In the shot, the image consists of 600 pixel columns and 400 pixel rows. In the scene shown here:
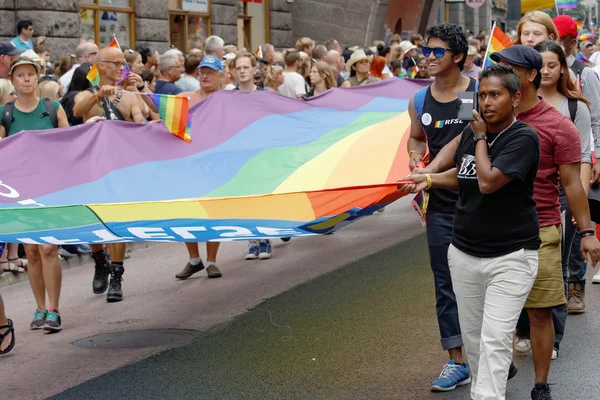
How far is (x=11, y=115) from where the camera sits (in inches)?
343

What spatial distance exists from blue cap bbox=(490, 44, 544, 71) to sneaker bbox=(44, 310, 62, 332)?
419cm

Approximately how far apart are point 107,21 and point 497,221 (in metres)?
16.0

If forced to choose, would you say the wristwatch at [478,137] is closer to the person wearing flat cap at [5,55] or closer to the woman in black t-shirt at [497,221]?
A: the woman in black t-shirt at [497,221]

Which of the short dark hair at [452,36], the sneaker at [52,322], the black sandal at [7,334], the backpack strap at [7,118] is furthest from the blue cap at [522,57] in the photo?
the backpack strap at [7,118]

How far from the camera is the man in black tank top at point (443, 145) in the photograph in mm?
6312

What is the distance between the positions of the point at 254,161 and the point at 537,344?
3.82 metres

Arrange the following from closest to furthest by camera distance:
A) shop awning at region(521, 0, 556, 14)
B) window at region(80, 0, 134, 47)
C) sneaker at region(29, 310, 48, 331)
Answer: sneaker at region(29, 310, 48, 331) < window at region(80, 0, 134, 47) < shop awning at region(521, 0, 556, 14)

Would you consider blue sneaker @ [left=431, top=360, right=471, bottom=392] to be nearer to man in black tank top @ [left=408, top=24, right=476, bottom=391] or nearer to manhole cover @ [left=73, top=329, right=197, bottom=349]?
man in black tank top @ [left=408, top=24, right=476, bottom=391]

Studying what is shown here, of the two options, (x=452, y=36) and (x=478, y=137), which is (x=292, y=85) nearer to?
(x=452, y=36)

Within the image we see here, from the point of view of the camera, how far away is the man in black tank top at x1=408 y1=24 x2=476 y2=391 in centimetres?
631

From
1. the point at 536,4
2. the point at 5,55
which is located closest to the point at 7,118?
the point at 5,55

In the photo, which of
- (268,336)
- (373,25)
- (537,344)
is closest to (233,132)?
(268,336)

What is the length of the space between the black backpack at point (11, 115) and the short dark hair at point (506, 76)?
15.1 ft

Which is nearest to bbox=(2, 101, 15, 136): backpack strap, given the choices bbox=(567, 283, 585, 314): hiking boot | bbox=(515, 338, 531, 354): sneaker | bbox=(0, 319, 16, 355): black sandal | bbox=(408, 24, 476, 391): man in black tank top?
bbox=(0, 319, 16, 355): black sandal
